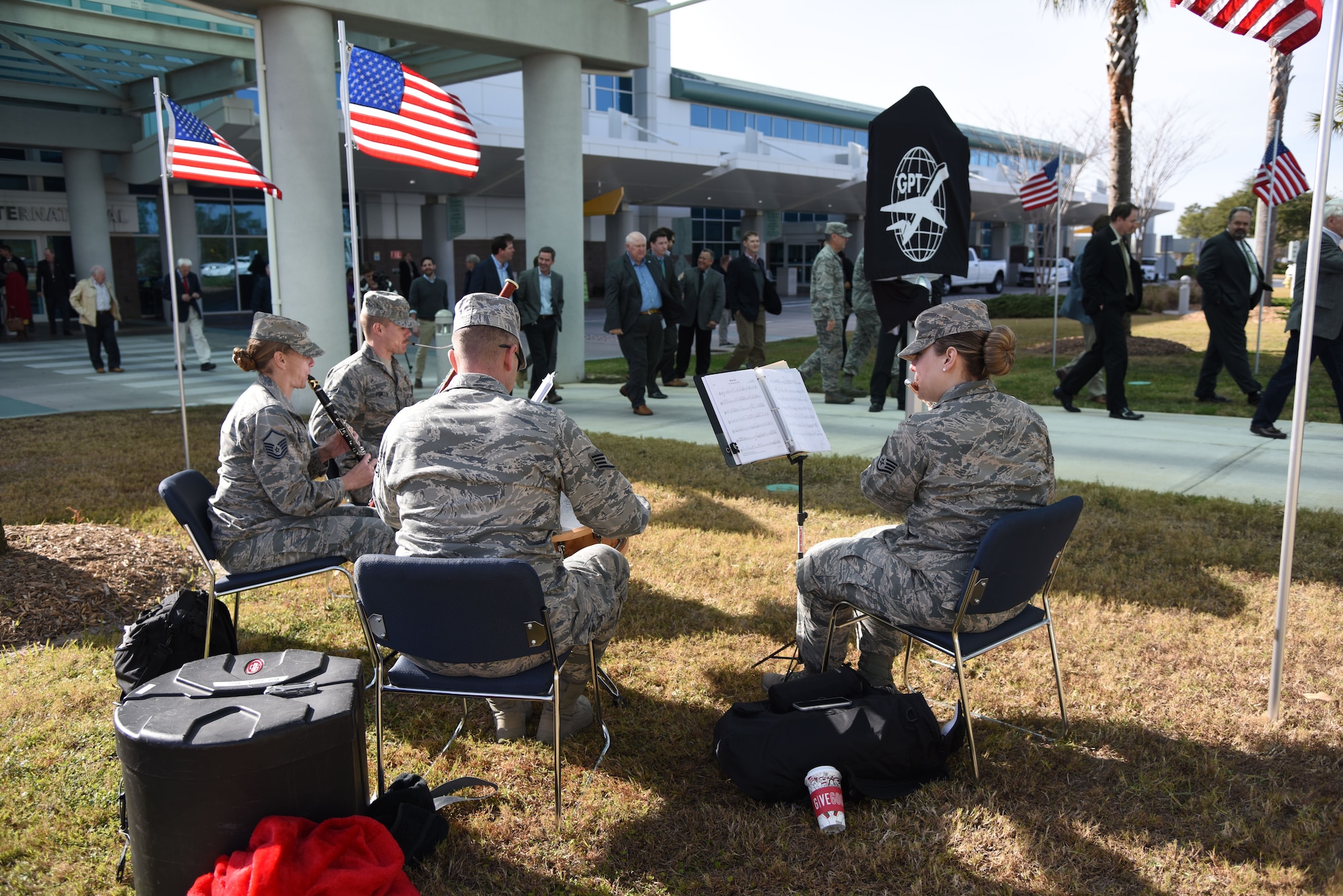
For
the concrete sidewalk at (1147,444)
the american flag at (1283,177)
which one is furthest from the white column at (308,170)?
the american flag at (1283,177)

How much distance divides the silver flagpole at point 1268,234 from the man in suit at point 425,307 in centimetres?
1046

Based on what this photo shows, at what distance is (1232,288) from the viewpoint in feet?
32.0

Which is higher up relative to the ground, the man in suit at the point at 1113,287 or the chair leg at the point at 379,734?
the man in suit at the point at 1113,287

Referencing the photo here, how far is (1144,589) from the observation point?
523cm

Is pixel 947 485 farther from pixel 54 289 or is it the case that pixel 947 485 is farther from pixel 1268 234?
pixel 54 289

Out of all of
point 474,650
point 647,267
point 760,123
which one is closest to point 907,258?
point 474,650

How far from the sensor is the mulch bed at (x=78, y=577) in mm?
4945

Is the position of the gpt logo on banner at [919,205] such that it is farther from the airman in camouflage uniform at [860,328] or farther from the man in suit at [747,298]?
the man in suit at [747,298]

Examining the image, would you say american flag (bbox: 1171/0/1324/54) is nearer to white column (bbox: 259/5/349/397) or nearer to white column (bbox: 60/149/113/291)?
white column (bbox: 259/5/349/397)

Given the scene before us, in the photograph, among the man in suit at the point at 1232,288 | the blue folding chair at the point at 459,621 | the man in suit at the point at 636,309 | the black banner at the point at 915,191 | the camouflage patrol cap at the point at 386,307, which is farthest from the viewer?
the man in suit at the point at 636,309

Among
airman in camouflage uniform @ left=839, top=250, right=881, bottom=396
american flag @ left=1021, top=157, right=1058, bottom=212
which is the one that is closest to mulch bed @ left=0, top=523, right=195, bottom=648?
airman in camouflage uniform @ left=839, top=250, right=881, bottom=396

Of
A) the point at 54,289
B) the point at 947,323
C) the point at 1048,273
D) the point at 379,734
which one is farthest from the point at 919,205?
the point at 1048,273

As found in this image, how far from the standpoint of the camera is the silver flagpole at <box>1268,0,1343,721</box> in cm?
341

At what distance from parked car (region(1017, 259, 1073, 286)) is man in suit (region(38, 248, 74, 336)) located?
73.2 ft
